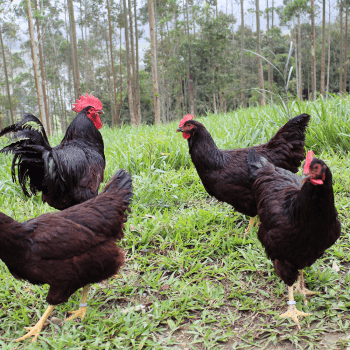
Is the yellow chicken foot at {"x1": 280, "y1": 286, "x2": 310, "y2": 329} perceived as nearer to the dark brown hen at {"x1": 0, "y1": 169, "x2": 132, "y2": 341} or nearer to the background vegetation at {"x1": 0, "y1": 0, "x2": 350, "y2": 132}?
the dark brown hen at {"x1": 0, "y1": 169, "x2": 132, "y2": 341}

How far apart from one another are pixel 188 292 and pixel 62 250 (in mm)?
1183

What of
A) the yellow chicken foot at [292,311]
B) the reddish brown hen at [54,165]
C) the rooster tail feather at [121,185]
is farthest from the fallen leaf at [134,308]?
the reddish brown hen at [54,165]

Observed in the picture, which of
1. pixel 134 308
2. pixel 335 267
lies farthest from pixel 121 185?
pixel 335 267

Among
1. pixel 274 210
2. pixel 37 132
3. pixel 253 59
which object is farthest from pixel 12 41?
pixel 274 210

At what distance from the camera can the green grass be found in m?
2.16

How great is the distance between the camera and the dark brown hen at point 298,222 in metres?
1.95

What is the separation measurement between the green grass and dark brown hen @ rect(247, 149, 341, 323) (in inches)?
11.1

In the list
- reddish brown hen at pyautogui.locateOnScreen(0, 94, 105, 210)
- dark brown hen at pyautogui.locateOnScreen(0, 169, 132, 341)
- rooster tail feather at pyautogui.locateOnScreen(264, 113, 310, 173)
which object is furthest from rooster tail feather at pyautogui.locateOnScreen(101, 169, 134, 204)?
rooster tail feather at pyautogui.locateOnScreen(264, 113, 310, 173)

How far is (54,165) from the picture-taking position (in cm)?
307

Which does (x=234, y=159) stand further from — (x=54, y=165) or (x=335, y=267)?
(x=54, y=165)

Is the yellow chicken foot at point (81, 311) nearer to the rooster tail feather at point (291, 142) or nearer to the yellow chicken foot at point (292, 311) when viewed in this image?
the yellow chicken foot at point (292, 311)

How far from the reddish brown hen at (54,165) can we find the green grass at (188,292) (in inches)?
28.3

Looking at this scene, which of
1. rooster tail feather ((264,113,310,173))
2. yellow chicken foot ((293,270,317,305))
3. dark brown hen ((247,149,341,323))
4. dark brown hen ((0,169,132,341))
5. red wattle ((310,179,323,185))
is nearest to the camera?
red wattle ((310,179,323,185))

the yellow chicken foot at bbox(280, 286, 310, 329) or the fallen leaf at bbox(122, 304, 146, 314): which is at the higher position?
the yellow chicken foot at bbox(280, 286, 310, 329)
